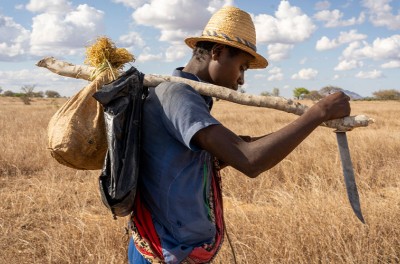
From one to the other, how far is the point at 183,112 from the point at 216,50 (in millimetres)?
414

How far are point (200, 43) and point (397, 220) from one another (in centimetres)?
253

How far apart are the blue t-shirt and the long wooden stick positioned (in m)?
0.10

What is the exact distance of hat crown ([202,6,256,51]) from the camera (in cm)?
170

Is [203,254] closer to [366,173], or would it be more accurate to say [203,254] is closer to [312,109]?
[312,109]

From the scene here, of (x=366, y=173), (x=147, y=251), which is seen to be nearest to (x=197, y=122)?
(x=147, y=251)

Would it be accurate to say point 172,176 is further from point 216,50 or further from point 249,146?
point 216,50

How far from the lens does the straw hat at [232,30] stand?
1.68 metres

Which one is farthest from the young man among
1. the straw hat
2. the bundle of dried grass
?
the bundle of dried grass

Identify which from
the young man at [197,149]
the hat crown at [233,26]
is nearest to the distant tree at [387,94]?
the hat crown at [233,26]

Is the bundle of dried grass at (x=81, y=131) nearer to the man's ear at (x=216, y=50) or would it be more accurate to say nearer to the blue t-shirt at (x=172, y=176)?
the blue t-shirt at (x=172, y=176)

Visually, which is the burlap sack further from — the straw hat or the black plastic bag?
the straw hat

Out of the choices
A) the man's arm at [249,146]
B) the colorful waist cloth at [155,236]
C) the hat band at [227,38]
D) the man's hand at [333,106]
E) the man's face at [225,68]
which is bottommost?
the colorful waist cloth at [155,236]

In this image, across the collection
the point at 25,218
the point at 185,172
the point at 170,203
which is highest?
the point at 185,172

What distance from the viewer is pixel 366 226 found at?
332 centimetres
